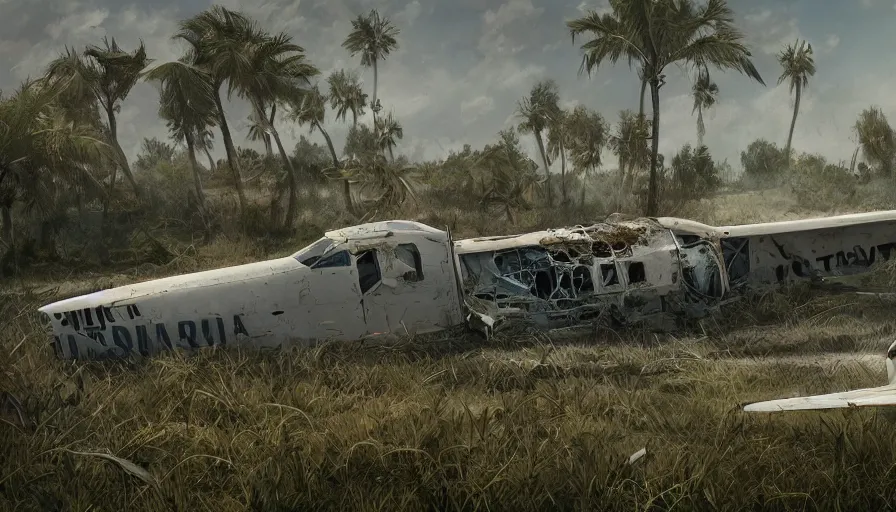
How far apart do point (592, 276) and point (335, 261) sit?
3289mm

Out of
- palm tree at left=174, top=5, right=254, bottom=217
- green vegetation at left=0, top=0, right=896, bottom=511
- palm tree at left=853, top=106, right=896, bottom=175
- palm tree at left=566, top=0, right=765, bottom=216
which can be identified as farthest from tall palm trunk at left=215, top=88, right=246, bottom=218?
palm tree at left=853, top=106, right=896, bottom=175

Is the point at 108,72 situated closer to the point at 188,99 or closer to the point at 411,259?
the point at 188,99

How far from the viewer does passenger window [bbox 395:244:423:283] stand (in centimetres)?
741

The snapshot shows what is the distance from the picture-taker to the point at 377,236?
7457 millimetres

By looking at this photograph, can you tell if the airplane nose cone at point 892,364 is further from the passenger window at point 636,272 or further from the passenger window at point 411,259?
the passenger window at point 411,259

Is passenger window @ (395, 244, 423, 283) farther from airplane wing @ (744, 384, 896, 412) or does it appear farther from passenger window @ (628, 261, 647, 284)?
airplane wing @ (744, 384, 896, 412)

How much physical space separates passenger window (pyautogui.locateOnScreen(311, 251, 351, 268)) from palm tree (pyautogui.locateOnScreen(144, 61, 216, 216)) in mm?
13456

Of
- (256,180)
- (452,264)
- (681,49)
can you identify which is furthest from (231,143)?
(452,264)

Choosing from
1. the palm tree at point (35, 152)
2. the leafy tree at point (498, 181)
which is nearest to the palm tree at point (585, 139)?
the leafy tree at point (498, 181)

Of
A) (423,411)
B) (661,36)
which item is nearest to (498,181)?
(661,36)

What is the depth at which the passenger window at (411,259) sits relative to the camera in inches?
292

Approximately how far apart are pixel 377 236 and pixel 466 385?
7.31ft

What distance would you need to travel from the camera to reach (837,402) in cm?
393

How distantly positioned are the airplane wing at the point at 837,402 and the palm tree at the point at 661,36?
13464mm
